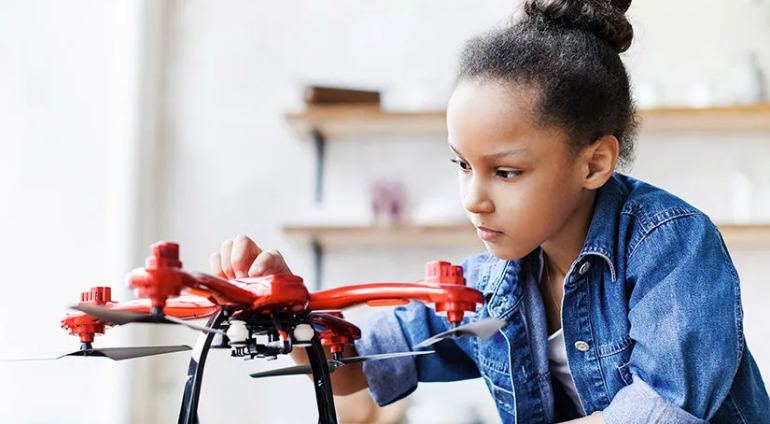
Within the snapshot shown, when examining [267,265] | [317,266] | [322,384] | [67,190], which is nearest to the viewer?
[322,384]

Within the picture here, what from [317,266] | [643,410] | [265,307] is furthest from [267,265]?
[317,266]

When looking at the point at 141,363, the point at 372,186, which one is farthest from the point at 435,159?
the point at 141,363

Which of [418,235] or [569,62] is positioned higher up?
[569,62]

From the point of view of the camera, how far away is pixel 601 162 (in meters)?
0.96

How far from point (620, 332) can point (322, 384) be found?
420 millimetres

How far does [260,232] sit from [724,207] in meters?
1.29

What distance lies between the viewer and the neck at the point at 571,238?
1.01m

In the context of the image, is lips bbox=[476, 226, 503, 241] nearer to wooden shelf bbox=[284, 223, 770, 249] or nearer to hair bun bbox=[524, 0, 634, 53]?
hair bun bbox=[524, 0, 634, 53]

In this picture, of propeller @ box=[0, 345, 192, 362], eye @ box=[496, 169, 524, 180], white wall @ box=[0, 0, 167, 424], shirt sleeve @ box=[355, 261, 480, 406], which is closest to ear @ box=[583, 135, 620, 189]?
eye @ box=[496, 169, 524, 180]

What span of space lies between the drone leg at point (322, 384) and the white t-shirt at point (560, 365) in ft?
1.53

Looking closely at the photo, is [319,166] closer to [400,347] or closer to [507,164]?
[400,347]

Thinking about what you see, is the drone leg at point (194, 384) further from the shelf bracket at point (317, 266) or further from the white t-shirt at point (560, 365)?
the shelf bracket at point (317, 266)

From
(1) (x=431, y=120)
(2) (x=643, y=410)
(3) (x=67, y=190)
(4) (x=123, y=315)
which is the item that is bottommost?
(2) (x=643, y=410)

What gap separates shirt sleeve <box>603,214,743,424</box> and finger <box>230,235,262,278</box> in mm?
392
